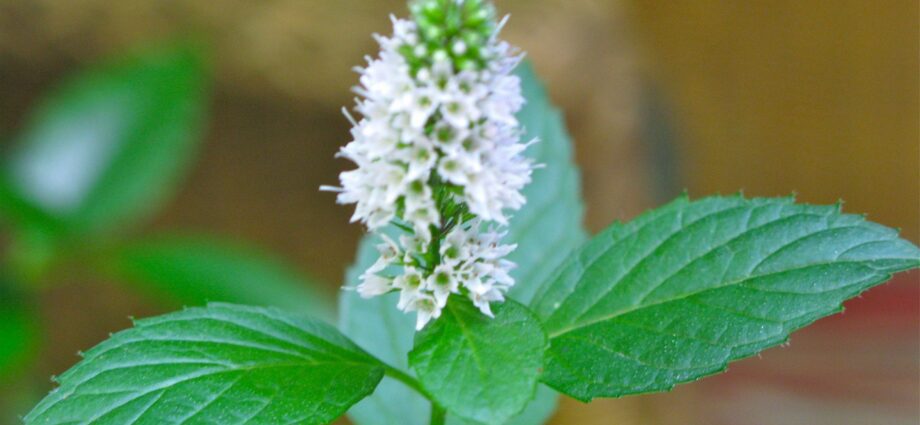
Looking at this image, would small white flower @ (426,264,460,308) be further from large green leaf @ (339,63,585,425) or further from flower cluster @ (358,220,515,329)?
large green leaf @ (339,63,585,425)

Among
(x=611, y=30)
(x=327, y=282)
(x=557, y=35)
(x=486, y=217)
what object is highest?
(x=611, y=30)

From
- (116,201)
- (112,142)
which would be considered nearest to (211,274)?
(116,201)

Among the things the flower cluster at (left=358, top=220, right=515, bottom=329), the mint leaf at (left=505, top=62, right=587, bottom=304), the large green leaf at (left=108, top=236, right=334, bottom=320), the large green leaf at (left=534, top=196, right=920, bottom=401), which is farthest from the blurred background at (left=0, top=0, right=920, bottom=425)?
the flower cluster at (left=358, top=220, right=515, bottom=329)

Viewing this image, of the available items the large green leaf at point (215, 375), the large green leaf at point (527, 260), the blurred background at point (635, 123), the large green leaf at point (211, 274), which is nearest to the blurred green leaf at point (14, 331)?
the large green leaf at point (211, 274)

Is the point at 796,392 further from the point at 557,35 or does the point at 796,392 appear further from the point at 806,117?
the point at 557,35

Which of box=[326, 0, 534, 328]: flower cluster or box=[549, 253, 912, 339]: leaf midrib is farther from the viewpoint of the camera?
box=[549, 253, 912, 339]: leaf midrib

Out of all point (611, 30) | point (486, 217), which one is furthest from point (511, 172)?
point (611, 30)
